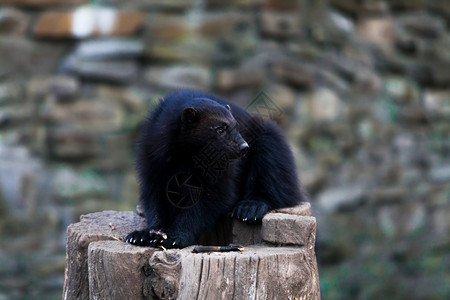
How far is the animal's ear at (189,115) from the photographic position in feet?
10.7

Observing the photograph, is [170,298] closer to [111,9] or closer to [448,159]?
[111,9]

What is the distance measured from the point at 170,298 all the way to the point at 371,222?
14.4 ft

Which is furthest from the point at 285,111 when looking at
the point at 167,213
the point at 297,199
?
the point at 167,213

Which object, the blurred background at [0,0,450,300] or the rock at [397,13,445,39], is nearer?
the blurred background at [0,0,450,300]

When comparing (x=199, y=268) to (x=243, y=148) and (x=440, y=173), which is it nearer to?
(x=243, y=148)

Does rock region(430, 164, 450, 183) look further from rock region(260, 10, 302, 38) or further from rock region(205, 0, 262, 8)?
rock region(205, 0, 262, 8)

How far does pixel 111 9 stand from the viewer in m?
5.43

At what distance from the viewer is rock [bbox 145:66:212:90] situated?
5.59 m

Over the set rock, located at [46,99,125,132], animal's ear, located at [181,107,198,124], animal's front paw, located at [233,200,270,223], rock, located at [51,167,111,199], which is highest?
animal's ear, located at [181,107,198,124]

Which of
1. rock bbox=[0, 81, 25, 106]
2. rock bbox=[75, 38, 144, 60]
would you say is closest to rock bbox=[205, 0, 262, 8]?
rock bbox=[75, 38, 144, 60]

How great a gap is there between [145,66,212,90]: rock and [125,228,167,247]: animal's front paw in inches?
103

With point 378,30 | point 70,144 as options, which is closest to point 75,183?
point 70,144

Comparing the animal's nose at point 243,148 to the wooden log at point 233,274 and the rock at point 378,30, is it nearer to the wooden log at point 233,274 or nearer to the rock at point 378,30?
the wooden log at point 233,274

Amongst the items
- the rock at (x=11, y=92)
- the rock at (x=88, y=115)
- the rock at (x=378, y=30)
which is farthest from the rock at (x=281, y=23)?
the rock at (x=11, y=92)
